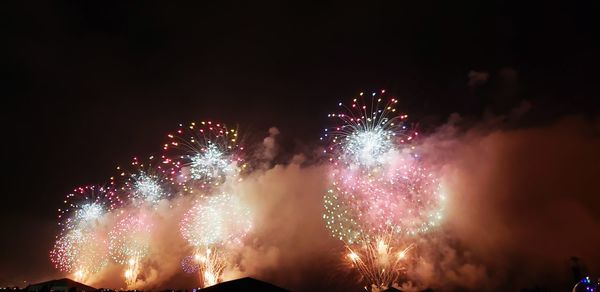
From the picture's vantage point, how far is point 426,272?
115 ft

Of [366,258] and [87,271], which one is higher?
[87,271]

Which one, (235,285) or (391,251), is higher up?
(391,251)

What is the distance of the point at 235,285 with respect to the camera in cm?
1261

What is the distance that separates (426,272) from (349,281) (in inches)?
445

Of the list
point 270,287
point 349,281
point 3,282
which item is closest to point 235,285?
point 270,287

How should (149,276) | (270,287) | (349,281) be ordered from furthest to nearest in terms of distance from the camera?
(149,276) → (349,281) → (270,287)

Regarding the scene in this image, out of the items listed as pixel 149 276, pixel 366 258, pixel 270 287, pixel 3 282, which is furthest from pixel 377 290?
pixel 3 282

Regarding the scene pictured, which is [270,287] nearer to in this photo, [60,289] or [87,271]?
[60,289]

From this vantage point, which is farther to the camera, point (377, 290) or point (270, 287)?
point (377, 290)

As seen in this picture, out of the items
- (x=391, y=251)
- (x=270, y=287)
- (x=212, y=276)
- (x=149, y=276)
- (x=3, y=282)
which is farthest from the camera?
(x=3, y=282)

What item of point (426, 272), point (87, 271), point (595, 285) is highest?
point (87, 271)

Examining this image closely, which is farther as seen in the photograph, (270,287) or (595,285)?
(595,285)

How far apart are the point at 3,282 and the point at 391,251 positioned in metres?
82.1

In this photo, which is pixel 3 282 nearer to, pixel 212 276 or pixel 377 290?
pixel 212 276
